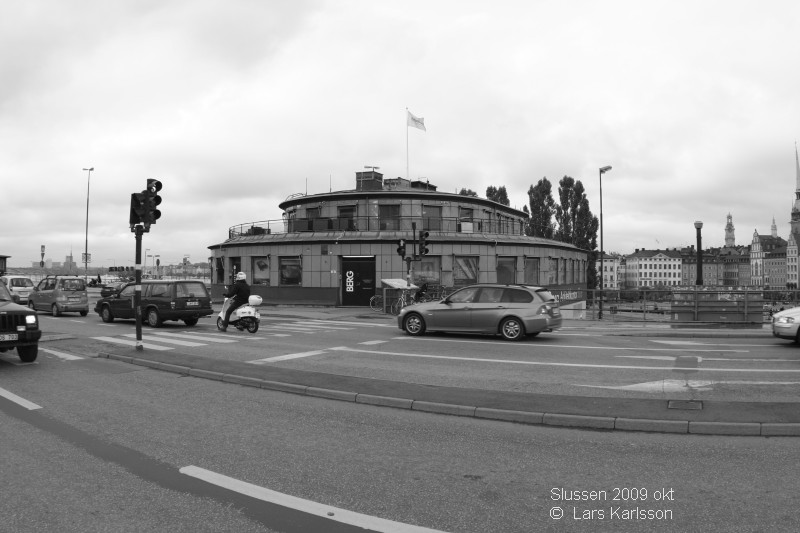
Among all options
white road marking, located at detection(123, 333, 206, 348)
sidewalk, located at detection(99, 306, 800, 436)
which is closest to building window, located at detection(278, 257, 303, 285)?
white road marking, located at detection(123, 333, 206, 348)

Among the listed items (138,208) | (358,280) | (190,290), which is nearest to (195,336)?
(190,290)

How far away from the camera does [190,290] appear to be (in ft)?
64.7

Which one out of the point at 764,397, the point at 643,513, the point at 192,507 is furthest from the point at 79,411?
the point at 764,397

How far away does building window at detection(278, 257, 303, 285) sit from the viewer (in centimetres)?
3425

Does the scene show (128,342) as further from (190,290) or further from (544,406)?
(544,406)

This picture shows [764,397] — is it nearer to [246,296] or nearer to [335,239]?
[246,296]

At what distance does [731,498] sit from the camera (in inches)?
169

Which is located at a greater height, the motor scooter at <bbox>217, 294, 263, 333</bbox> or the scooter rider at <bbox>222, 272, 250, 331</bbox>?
the scooter rider at <bbox>222, 272, 250, 331</bbox>

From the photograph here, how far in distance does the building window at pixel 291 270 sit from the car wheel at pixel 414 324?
18368 mm

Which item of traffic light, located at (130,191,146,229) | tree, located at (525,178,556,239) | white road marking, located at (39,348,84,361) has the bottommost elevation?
white road marking, located at (39,348,84,361)

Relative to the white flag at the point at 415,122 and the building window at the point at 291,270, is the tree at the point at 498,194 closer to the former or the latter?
the white flag at the point at 415,122

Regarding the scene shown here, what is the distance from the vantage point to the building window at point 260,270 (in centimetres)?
3562

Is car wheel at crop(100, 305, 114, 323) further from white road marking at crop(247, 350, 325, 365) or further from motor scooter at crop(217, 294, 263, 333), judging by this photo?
white road marking at crop(247, 350, 325, 365)

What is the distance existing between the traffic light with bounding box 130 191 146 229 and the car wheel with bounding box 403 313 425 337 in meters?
7.84
